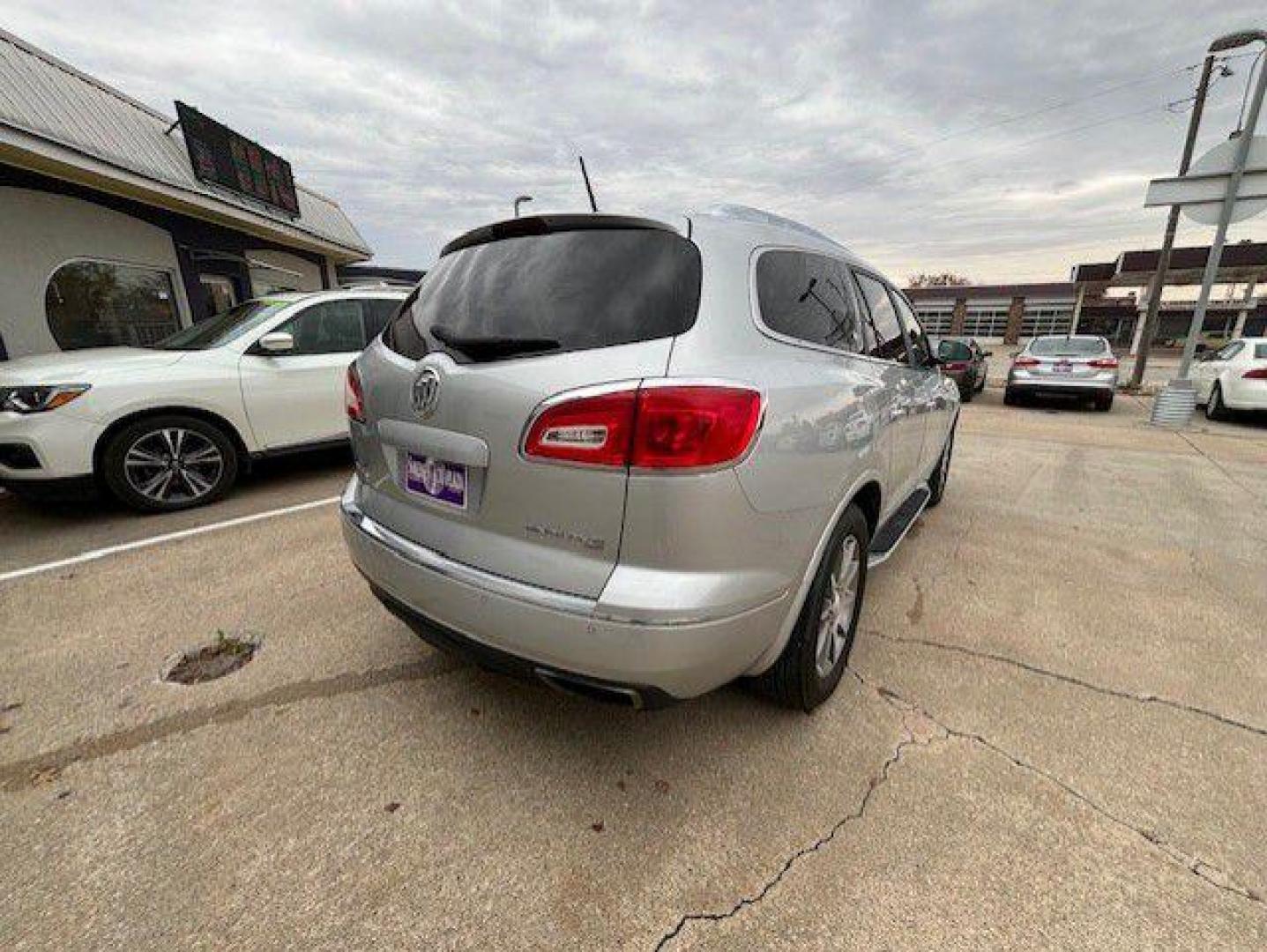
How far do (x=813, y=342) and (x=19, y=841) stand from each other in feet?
9.26

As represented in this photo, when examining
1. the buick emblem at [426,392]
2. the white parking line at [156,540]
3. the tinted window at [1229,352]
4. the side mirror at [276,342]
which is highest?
the side mirror at [276,342]

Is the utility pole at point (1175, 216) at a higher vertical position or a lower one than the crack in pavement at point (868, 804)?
higher

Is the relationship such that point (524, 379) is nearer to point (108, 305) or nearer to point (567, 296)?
point (567, 296)

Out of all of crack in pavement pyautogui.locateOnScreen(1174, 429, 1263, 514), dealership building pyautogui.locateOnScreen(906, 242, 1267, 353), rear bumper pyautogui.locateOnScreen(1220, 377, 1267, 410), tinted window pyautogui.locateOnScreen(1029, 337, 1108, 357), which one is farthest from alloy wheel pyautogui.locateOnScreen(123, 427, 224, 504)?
dealership building pyautogui.locateOnScreen(906, 242, 1267, 353)

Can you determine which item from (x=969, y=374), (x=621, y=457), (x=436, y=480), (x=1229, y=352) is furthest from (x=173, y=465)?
(x=1229, y=352)

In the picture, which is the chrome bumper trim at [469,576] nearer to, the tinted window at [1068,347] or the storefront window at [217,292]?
the storefront window at [217,292]

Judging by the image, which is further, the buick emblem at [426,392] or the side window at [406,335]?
the side window at [406,335]

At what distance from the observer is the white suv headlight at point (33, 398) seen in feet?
12.4

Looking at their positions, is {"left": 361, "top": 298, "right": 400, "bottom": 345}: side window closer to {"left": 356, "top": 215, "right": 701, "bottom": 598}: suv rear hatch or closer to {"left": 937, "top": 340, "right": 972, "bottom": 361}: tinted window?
{"left": 356, "top": 215, "right": 701, "bottom": 598}: suv rear hatch

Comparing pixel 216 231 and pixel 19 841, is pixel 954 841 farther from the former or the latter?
pixel 216 231

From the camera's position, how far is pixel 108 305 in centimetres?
865

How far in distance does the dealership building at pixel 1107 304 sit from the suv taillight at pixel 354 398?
125 ft

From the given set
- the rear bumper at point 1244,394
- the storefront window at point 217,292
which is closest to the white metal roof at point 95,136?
the storefront window at point 217,292

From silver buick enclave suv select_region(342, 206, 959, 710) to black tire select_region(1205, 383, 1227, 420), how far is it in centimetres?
1169
